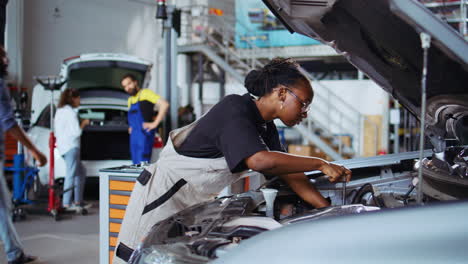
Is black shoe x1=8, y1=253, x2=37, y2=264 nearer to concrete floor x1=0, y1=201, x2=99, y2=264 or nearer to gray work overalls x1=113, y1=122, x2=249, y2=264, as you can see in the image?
concrete floor x1=0, y1=201, x2=99, y2=264

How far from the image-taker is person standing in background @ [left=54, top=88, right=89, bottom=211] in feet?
17.5

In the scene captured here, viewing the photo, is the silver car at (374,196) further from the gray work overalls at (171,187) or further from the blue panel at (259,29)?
the blue panel at (259,29)

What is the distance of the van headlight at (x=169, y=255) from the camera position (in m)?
1.35

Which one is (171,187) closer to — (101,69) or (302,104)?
(302,104)

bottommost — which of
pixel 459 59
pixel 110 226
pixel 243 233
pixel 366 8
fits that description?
pixel 110 226

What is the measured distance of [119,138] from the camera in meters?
6.58

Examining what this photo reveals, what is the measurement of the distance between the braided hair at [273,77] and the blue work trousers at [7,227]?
2111mm

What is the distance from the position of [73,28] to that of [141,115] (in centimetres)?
172

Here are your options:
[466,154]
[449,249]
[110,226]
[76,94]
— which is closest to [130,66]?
Result: [76,94]

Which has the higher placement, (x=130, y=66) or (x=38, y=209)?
(x=130, y=66)

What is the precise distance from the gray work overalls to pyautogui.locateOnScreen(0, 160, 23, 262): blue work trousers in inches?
63.8

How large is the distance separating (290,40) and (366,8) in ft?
31.6

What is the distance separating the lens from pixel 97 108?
266 inches

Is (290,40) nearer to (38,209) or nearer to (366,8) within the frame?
(38,209)
